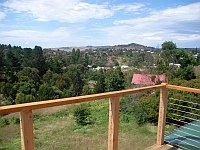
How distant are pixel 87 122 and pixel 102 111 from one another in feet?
6.61

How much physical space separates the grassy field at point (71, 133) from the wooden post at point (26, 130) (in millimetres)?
643

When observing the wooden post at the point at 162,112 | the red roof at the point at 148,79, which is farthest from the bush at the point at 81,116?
the red roof at the point at 148,79

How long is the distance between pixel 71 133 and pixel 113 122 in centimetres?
797

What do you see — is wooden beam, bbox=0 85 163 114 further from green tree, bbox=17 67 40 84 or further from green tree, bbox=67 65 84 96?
green tree, bbox=67 65 84 96

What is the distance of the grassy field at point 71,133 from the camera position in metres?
4.42

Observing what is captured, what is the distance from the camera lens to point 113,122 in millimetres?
2521

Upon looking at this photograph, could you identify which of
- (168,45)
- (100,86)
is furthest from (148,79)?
(100,86)

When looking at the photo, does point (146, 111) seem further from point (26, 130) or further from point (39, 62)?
point (39, 62)

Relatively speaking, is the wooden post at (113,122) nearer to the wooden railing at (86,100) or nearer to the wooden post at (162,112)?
the wooden railing at (86,100)

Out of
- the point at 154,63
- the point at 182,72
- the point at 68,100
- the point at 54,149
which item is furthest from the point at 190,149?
the point at 182,72

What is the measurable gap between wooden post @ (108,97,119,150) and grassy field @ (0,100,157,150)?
88 centimetres

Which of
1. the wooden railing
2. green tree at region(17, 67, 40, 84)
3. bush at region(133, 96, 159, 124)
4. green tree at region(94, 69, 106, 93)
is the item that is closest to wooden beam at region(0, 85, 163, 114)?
the wooden railing

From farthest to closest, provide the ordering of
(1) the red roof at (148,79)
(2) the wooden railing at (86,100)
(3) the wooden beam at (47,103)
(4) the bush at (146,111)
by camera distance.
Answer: (1) the red roof at (148,79), (4) the bush at (146,111), (2) the wooden railing at (86,100), (3) the wooden beam at (47,103)

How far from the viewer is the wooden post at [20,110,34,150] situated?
1.81 m
